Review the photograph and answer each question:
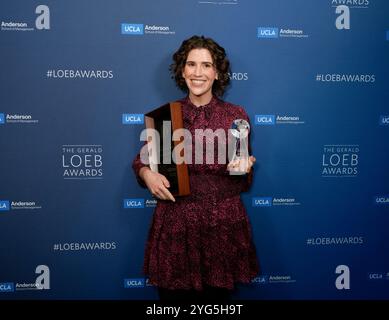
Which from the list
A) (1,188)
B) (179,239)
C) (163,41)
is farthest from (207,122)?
(1,188)

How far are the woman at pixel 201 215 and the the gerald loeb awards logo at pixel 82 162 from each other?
1.72 feet

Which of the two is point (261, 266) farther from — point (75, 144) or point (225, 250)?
point (75, 144)

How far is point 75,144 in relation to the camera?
2080 mm

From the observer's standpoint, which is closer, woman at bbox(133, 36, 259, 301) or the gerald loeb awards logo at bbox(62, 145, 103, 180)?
woman at bbox(133, 36, 259, 301)

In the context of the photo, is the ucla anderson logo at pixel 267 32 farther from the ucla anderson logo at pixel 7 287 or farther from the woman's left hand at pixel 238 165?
the ucla anderson logo at pixel 7 287

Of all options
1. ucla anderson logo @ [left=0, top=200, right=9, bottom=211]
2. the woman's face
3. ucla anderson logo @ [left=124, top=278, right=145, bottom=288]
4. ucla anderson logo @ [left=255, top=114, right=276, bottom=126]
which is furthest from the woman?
ucla anderson logo @ [left=0, top=200, right=9, bottom=211]

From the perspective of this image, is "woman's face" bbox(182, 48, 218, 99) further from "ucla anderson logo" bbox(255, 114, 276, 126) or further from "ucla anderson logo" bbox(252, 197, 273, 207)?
"ucla anderson logo" bbox(252, 197, 273, 207)

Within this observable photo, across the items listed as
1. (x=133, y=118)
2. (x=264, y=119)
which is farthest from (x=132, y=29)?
(x=264, y=119)

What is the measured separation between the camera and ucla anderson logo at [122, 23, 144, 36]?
2.00m

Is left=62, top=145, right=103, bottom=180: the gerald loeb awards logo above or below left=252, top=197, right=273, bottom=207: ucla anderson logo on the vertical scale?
above

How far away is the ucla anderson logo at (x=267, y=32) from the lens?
80.5 inches

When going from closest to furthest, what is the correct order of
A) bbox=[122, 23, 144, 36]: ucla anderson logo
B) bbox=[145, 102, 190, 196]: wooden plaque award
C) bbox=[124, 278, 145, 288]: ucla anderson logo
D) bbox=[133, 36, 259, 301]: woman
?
bbox=[145, 102, 190, 196]: wooden plaque award → bbox=[133, 36, 259, 301]: woman → bbox=[122, 23, 144, 36]: ucla anderson logo → bbox=[124, 278, 145, 288]: ucla anderson logo

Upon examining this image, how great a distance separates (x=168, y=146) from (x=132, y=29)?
2.84ft
